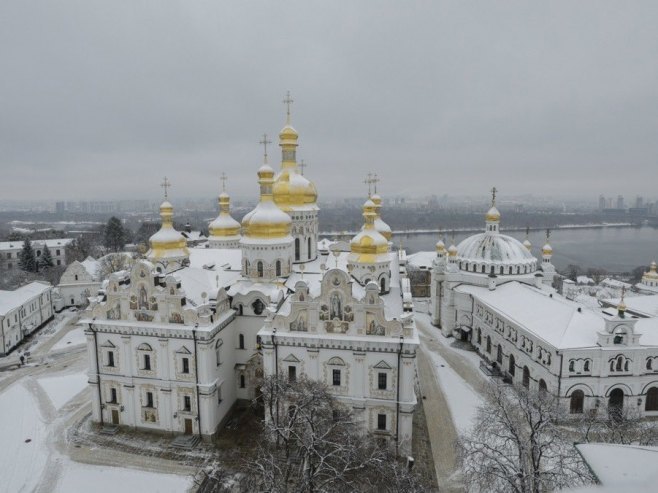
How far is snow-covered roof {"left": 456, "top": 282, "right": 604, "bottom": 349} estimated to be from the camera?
22.2 meters

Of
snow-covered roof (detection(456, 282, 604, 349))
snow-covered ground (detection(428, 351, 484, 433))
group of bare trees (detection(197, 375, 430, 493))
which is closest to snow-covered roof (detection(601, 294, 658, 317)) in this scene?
snow-covered roof (detection(456, 282, 604, 349))

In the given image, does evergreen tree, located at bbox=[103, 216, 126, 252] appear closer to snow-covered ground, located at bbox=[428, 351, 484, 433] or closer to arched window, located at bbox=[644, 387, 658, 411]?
snow-covered ground, located at bbox=[428, 351, 484, 433]

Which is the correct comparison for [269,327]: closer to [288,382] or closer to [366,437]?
[288,382]

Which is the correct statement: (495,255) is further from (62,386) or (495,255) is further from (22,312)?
(22,312)

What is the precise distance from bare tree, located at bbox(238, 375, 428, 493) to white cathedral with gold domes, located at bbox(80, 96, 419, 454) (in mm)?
1277

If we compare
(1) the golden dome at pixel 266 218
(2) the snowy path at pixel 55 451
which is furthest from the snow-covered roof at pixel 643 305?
(2) the snowy path at pixel 55 451

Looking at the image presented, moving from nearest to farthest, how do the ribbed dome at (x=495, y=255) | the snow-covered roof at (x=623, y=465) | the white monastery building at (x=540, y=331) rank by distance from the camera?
the snow-covered roof at (x=623, y=465), the white monastery building at (x=540, y=331), the ribbed dome at (x=495, y=255)

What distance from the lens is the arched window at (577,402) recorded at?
21672mm

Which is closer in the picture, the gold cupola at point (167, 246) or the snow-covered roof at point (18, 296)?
the gold cupola at point (167, 246)

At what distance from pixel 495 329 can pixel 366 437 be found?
15036mm

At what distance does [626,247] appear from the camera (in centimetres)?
11256

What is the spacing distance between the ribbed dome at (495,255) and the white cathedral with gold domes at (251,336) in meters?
11.8

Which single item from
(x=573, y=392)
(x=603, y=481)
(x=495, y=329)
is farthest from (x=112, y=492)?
(x=495, y=329)

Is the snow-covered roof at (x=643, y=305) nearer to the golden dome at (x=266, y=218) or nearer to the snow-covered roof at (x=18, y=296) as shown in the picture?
the golden dome at (x=266, y=218)
